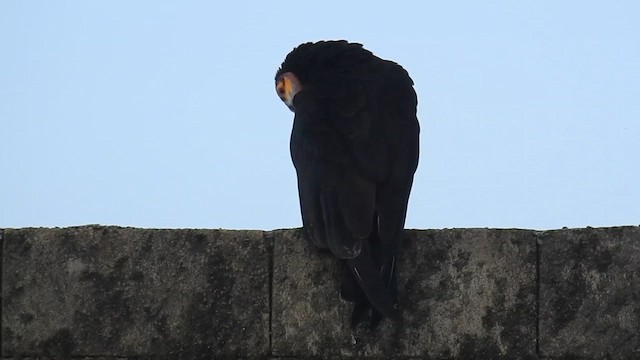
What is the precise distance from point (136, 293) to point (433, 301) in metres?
1.35

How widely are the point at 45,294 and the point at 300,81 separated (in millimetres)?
1738

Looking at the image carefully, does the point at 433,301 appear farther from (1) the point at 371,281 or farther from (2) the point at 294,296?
(2) the point at 294,296

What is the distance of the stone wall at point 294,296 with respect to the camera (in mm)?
4312

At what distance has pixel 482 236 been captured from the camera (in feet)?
14.4

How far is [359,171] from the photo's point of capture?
14.1ft

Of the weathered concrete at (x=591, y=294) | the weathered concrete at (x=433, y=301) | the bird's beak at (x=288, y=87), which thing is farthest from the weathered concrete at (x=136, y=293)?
the weathered concrete at (x=591, y=294)

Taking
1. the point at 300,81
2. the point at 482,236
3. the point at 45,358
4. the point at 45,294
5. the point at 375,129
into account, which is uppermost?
the point at 300,81

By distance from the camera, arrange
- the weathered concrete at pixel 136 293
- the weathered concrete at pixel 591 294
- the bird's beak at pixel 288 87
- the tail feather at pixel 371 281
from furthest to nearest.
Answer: the bird's beak at pixel 288 87 → the weathered concrete at pixel 136 293 → the weathered concrete at pixel 591 294 → the tail feather at pixel 371 281

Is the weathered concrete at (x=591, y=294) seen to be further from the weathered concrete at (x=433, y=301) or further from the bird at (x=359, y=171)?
the bird at (x=359, y=171)

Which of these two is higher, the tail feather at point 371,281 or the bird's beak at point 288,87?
the bird's beak at point 288,87

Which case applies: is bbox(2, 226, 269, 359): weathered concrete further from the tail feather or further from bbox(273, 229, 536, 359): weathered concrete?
→ the tail feather

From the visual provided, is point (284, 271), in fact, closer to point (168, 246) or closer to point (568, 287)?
point (168, 246)

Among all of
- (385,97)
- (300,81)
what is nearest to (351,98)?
(385,97)

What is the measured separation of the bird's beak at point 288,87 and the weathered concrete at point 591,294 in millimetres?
1628
